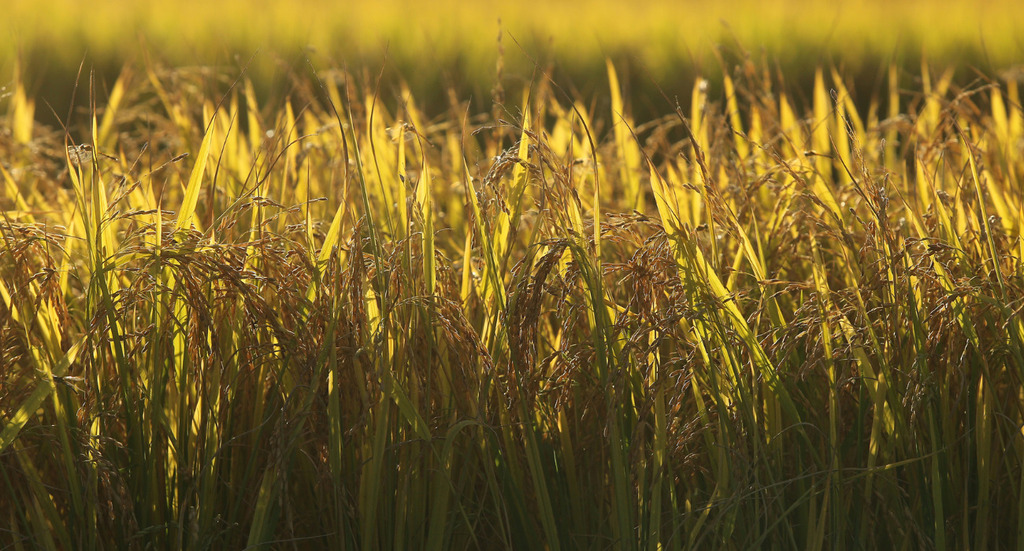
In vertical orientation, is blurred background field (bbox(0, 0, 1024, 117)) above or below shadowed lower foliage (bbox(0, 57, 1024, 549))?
above

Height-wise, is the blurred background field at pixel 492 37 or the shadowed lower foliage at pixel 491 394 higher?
the blurred background field at pixel 492 37

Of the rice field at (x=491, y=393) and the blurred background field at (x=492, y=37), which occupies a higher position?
the blurred background field at (x=492, y=37)

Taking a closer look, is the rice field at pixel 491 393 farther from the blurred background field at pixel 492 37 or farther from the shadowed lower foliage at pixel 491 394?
the blurred background field at pixel 492 37

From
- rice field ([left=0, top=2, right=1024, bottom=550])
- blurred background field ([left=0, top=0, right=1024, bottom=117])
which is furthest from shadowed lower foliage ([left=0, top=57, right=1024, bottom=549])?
blurred background field ([left=0, top=0, right=1024, bottom=117])

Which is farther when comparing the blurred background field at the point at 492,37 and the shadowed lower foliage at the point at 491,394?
the blurred background field at the point at 492,37

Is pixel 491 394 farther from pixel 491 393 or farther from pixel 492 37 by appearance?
pixel 492 37

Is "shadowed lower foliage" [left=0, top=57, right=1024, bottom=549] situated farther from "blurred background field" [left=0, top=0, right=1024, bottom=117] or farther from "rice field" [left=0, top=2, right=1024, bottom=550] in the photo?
"blurred background field" [left=0, top=0, right=1024, bottom=117]

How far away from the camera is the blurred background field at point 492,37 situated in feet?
Result: 14.8

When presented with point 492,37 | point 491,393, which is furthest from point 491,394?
point 492,37

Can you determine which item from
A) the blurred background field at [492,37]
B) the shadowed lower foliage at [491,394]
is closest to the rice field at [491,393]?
the shadowed lower foliage at [491,394]

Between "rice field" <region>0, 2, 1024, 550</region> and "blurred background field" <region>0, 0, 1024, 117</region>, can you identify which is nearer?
"rice field" <region>0, 2, 1024, 550</region>

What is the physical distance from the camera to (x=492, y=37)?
16.5 feet

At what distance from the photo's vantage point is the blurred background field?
4.51 meters

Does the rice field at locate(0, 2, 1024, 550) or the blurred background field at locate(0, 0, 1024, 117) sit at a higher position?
the blurred background field at locate(0, 0, 1024, 117)
